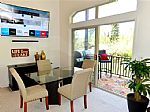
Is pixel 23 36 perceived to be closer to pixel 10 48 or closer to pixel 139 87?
pixel 10 48

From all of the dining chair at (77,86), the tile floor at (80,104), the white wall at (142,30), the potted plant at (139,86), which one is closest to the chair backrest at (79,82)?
the dining chair at (77,86)

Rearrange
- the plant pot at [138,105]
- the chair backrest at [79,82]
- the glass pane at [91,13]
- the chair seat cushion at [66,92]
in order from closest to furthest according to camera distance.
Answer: the plant pot at [138,105] < the chair backrest at [79,82] < the chair seat cushion at [66,92] < the glass pane at [91,13]

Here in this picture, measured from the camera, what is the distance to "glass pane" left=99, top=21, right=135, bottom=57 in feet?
14.3

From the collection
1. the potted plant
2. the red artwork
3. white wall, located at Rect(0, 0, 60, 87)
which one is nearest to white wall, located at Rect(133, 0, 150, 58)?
the potted plant

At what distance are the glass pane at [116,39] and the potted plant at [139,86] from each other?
2.04 metres

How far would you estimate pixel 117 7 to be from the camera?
127 inches

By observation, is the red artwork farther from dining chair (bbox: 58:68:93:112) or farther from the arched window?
dining chair (bbox: 58:68:93:112)

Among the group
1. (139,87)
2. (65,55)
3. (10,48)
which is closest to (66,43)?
(65,55)

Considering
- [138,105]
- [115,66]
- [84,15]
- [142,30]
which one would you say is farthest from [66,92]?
[115,66]

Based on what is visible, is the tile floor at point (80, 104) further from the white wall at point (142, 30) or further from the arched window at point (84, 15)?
the arched window at point (84, 15)

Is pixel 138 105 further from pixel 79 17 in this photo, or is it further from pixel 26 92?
pixel 79 17

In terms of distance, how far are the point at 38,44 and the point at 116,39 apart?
113 inches

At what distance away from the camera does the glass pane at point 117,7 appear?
2.94 meters

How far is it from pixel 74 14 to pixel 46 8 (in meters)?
1.01
